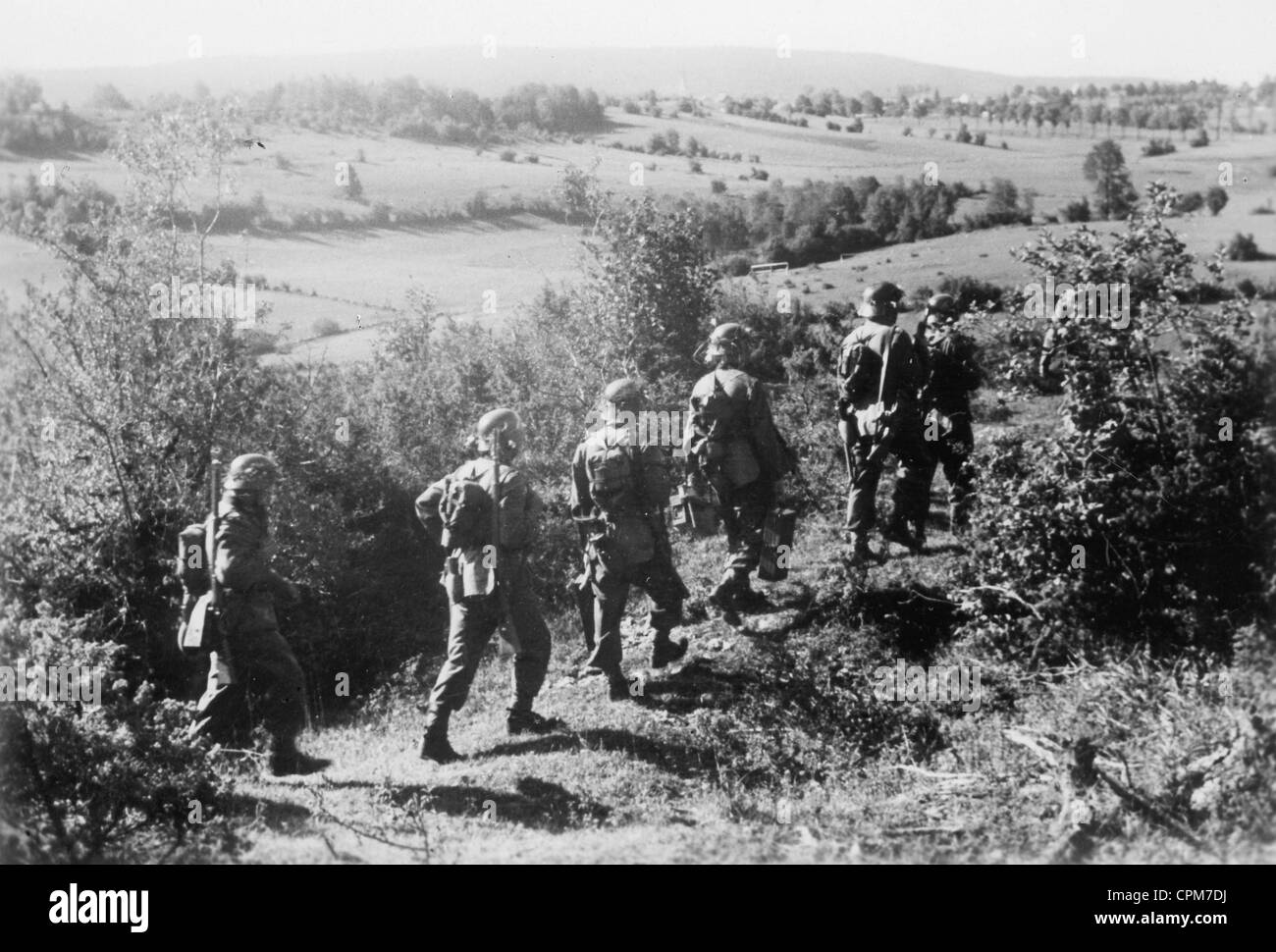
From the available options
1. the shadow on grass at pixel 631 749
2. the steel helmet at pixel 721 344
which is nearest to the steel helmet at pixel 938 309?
the steel helmet at pixel 721 344

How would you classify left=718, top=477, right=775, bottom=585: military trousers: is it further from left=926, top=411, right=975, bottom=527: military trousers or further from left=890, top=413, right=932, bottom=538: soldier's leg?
left=926, top=411, right=975, bottom=527: military trousers

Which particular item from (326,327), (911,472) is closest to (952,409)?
(911,472)

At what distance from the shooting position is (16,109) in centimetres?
1079

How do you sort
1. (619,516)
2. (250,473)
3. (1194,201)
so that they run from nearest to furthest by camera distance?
(250,473) < (619,516) < (1194,201)

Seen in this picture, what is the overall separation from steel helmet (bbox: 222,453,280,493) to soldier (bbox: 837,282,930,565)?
493cm

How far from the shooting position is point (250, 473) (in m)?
6.75

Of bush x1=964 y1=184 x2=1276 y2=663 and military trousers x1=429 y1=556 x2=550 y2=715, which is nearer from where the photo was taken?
bush x1=964 y1=184 x2=1276 y2=663

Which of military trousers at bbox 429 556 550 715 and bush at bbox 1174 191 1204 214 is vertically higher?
bush at bbox 1174 191 1204 214

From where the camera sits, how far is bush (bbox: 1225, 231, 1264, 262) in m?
7.80

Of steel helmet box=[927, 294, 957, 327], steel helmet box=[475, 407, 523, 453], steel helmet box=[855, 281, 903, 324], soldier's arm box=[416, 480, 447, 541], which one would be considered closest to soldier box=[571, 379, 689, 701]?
steel helmet box=[475, 407, 523, 453]

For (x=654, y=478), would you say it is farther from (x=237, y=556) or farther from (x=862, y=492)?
(x=237, y=556)

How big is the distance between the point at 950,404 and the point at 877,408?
1.26 m

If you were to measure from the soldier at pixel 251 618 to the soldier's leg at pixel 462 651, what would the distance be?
105 cm

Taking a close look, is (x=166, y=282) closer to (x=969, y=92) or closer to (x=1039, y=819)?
(x=1039, y=819)
